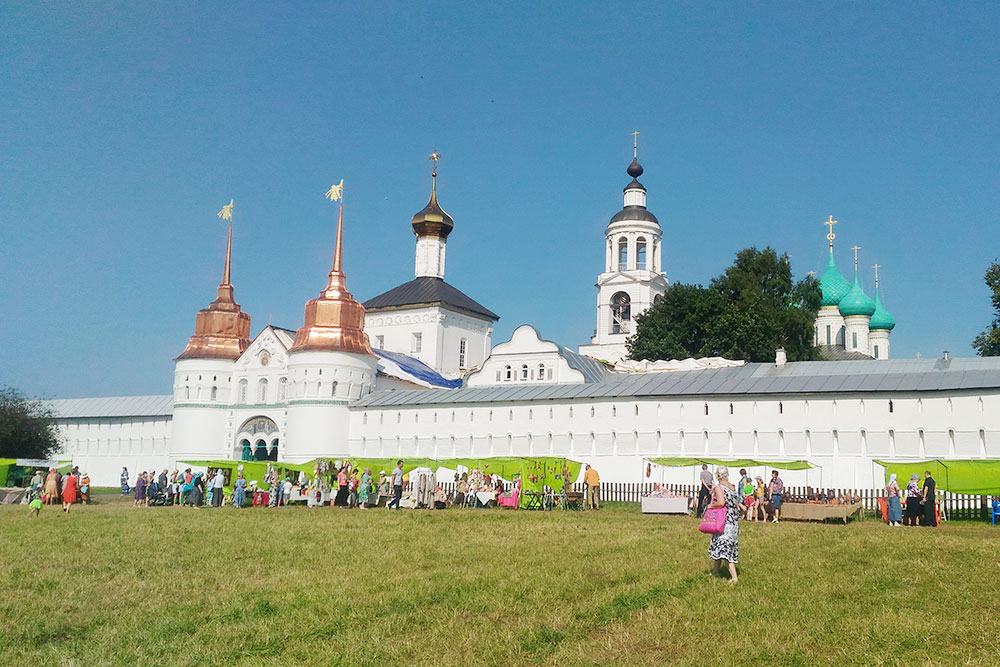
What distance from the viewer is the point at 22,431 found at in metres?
50.5

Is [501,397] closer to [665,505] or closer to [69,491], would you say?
[665,505]

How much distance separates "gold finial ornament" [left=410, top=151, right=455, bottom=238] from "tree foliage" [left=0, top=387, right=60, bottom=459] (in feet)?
75.6

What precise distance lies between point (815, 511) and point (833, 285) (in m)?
54.1

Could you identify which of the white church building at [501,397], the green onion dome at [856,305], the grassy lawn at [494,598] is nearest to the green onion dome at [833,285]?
the green onion dome at [856,305]

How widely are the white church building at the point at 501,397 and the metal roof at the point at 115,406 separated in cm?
18

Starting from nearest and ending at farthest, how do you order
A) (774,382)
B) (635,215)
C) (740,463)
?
(740,463), (774,382), (635,215)

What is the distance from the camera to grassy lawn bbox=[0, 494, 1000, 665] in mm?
8797

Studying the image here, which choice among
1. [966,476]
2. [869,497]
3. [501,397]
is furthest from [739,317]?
[966,476]

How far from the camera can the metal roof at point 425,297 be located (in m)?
57.6

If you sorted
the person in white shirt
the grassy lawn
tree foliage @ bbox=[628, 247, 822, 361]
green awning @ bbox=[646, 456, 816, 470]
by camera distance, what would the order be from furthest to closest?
tree foliage @ bbox=[628, 247, 822, 361], green awning @ bbox=[646, 456, 816, 470], the person in white shirt, the grassy lawn

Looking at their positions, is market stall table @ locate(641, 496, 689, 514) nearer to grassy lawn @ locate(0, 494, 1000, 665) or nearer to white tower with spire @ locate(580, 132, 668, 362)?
grassy lawn @ locate(0, 494, 1000, 665)

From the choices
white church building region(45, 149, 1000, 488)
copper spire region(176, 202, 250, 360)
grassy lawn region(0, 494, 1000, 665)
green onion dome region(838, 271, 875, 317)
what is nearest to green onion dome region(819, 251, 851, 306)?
green onion dome region(838, 271, 875, 317)

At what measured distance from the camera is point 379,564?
1355 cm

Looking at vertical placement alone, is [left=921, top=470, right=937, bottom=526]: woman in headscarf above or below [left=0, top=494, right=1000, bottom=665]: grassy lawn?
above
